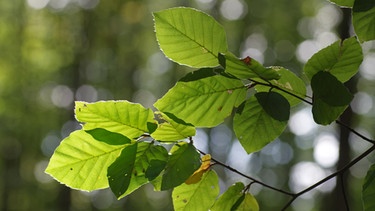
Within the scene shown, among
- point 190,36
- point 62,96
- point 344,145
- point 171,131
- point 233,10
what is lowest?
point 62,96

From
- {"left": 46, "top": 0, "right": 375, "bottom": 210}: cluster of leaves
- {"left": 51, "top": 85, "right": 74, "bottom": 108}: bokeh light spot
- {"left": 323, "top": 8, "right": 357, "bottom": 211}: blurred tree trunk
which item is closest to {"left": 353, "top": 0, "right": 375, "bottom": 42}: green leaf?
{"left": 46, "top": 0, "right": 375, "bottom": 210}: cluster of leaves

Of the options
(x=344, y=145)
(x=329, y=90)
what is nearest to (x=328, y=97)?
(x=329, y=90)

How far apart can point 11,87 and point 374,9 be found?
12.5m

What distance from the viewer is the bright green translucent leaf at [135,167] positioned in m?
0.52

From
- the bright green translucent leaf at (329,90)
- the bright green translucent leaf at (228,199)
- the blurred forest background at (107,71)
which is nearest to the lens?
the bright green translucent leaf at (329,90)

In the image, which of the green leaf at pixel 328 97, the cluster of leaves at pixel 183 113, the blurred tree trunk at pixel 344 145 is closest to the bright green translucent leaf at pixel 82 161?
the cluster of leaves at pixel 183 113

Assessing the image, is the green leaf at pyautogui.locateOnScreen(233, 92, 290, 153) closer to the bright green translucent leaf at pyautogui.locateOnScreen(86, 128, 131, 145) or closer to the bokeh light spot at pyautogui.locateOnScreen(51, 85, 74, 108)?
the bright green translucent leaf at pyautogui.locateOnScreen(86, 128, 131, 145)

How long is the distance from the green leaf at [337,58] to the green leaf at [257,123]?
53mm

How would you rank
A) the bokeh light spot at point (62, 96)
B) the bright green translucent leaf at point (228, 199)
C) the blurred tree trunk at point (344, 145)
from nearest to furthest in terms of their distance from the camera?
the bright green translucent leaf at point (228, 199) → the blurred tree trunk at point (344, 145) → the bokeh light spot at point (62, 96)

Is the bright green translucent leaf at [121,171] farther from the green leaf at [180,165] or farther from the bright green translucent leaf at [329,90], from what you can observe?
the bright green translucent leaf at [329,90]

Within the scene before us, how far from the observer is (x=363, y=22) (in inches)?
19.6

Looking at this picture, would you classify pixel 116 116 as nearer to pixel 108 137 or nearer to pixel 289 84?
pixel 108 137

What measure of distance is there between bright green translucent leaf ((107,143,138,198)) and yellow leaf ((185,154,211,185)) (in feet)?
0.32

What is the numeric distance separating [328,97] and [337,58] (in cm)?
5
